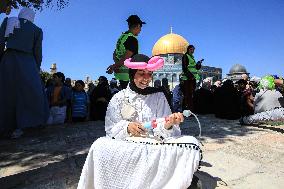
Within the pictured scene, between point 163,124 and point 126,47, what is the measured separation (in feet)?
6.80

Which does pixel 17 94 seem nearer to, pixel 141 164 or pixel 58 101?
pixel 58 101

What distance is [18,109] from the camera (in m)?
4.85

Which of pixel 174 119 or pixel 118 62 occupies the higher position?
pixel 118 62

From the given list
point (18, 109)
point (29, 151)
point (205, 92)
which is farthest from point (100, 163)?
point (205, 92)

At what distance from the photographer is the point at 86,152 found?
13.0 feet

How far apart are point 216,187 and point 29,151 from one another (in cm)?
254

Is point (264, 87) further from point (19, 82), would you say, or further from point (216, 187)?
point (19, 82)

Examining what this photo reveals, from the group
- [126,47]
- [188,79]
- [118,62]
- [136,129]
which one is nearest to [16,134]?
[118,62]

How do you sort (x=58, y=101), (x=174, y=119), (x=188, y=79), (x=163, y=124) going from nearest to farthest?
(x=174, y=119)
(x=163, y=124)
(x=58, y=101)
(x=188, y=79)

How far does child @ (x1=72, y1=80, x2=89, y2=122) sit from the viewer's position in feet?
24.7

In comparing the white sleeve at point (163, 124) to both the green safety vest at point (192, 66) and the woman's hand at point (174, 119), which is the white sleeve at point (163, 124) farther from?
the green safety vest at point (192, 66)

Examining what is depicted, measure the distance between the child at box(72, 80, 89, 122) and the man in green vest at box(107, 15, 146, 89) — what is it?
3.24 metres

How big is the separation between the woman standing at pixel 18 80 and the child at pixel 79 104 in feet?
7.97

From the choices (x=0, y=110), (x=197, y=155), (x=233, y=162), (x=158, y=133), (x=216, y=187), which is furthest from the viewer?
(x=0, y=110)
